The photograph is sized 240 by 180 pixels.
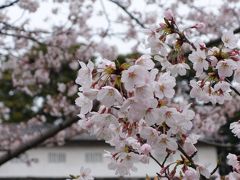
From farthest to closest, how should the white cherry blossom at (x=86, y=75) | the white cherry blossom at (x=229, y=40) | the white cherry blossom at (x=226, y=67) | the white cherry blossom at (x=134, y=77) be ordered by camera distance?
1. the white cherry blossom at (x=229, y=40)
2. the white cherry blossom at (x=226, y=67)
3. the white cherry blossom at (x=86, y=75)
4. the white cherry blossom at (x=134, y=77)

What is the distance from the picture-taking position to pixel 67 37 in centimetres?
694

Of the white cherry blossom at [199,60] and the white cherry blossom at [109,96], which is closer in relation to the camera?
the white cherry blossom at [109,96]

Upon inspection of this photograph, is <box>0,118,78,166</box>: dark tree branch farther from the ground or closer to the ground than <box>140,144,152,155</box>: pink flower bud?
farther from the ground

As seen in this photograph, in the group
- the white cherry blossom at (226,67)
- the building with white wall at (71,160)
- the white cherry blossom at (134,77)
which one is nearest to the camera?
the white cherry blossom at (134,77)

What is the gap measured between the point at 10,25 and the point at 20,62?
156 centimetres

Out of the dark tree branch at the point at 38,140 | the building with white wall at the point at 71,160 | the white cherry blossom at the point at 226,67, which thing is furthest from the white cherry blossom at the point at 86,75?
the building with white wall at the point at 71,160

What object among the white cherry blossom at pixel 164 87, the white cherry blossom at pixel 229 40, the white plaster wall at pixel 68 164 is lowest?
the white plaster wall at pixel 68 164

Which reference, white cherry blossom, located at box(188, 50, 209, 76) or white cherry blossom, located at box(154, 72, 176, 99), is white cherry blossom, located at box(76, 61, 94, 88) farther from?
white cherry blossom, located at box(188, 50, 209, 76)

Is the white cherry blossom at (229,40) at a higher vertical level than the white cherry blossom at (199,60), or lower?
higher

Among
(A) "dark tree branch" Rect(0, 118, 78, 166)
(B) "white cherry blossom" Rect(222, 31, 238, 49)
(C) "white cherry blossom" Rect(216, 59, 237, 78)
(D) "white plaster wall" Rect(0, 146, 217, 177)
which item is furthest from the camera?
(D) "white plaster wall" Rect(0, 146, 217, 177)

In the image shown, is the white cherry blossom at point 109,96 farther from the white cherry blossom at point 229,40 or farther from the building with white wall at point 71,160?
the building with white wall at point 71,160

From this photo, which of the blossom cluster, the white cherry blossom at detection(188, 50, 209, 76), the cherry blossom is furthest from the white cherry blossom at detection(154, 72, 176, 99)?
the cherry blossom

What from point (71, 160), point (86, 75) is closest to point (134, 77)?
point (86, 75)

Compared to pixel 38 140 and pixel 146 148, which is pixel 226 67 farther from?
pixel 38 140
